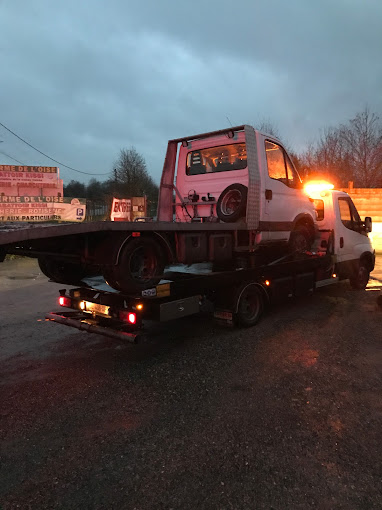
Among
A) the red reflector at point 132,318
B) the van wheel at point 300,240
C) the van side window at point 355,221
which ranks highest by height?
the van side window at point 355,221

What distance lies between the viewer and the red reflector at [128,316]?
4.47 m

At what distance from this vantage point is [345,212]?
8445mm

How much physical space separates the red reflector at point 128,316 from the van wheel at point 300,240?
11.7 feet

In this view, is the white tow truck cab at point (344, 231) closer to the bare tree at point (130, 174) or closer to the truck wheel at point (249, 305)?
the truck wheel at point (249, 305)

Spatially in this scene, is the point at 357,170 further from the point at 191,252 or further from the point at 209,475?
the point at 209,475

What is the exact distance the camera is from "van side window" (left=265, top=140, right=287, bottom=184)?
6.11 meters

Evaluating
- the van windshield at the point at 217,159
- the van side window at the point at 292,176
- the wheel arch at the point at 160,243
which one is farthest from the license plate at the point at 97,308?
the van side window at the point at 292,176

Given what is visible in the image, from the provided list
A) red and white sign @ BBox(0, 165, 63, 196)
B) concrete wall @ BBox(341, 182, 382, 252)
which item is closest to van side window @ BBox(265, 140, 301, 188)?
concrete wall @ BBox(341, 182, 382, 252)

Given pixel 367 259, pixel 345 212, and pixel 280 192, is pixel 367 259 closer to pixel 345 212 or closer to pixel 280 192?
pixel 345 212

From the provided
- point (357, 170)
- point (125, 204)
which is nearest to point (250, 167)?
point (125, 204)

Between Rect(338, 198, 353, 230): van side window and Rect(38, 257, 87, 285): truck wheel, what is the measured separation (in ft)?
18.9

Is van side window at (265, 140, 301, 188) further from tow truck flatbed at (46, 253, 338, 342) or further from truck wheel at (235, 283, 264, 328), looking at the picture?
truck wheel at (235, 283, 264, 328)

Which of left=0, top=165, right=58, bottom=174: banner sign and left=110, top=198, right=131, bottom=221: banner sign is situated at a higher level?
left=0, top=165, right=58, bottom=174: banner sign

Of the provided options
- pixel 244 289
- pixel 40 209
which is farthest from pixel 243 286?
pixel 40 209
